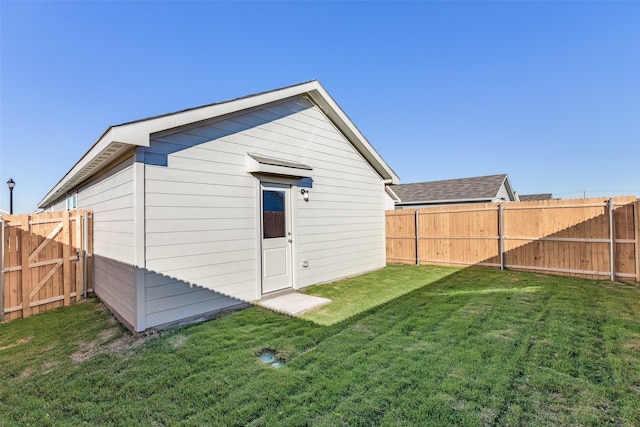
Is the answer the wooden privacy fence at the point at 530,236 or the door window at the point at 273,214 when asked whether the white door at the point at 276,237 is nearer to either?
the door window at the point at 273,214

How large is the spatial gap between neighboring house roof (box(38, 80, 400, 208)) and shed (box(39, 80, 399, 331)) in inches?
0.8

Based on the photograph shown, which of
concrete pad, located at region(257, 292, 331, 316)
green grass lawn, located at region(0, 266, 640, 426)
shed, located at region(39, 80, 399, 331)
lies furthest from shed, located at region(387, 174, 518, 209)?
concrete pad, located at region(257, 292, 331, 316)

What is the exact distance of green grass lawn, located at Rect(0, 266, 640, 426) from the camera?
2.30m

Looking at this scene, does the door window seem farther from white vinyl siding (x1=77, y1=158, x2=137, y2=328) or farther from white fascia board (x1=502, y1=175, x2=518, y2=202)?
white fascia board (x1=502, y1=175, x2=518, y2=202)

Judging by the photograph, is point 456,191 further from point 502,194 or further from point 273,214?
point 273,214

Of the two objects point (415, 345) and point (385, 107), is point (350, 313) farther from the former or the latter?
point (385, 107)

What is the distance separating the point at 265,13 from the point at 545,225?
36.5 feet

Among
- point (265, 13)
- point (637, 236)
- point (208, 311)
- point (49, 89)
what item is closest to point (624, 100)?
point (637, 236)

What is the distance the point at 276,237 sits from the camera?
6.06m

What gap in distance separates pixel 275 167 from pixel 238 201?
3.36 feet

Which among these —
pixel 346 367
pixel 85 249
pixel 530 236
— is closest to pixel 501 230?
pixel 530 236

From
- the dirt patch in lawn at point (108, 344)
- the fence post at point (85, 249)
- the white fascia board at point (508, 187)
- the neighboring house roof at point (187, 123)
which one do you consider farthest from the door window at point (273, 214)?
the white fascia board at point (508, 187)

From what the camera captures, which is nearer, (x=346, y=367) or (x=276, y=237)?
(x=346, y=367)

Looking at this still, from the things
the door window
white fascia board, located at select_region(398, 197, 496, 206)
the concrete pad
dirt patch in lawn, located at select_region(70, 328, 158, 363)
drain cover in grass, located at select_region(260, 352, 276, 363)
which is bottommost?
dirt patch in lawn, located at select_region(70, 328, 158, 363)
